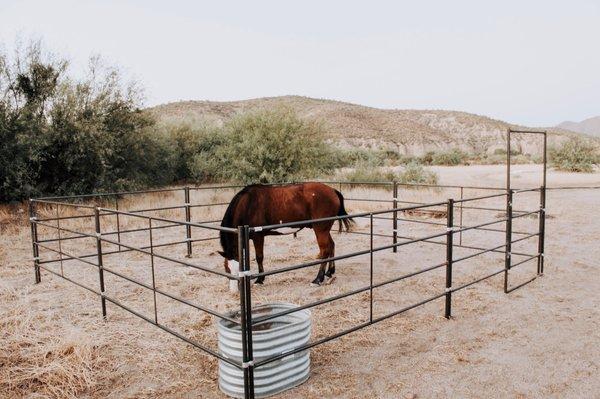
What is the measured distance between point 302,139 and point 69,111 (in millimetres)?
7784

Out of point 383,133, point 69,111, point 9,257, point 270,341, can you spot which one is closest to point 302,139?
point 69,111

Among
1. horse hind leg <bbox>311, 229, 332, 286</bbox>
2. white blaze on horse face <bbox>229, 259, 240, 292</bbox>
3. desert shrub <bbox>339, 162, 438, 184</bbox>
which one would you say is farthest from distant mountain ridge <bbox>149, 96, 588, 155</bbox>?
white blaze on horse face <bbox>229, 259, 240, 292</bbox>

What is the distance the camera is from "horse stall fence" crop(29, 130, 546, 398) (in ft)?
11.1

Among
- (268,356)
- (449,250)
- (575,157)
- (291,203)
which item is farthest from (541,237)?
(575,157)

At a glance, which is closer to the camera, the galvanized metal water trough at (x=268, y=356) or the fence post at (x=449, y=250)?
the galvanized metal water trough at (x=268, y=356)

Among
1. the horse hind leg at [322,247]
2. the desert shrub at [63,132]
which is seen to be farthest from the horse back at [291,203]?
the desert shrub at [63,132]

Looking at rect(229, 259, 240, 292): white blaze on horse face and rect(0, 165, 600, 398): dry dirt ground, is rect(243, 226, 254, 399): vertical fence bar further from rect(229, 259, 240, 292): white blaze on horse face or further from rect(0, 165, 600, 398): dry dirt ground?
rect(229, 259, 240, 292): white blaze on horse face

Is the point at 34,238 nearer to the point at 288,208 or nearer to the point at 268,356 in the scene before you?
the point at 288,208

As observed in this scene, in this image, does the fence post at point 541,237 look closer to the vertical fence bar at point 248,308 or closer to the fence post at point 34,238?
the vertical fence bar at point 248,308

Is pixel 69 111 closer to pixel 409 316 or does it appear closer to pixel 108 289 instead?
pixel 108 289

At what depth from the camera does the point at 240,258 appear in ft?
9.43

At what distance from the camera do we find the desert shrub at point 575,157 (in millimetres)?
28078

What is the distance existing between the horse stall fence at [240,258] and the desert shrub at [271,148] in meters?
2.90

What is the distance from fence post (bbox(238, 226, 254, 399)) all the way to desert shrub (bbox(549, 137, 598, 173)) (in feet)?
101
